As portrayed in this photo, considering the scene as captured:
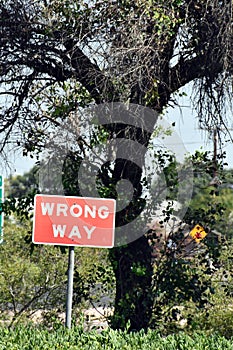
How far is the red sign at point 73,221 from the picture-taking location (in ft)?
19.7

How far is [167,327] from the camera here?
847 cm

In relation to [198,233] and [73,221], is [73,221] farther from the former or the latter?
[198,233]

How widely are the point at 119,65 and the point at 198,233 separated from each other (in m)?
2.29

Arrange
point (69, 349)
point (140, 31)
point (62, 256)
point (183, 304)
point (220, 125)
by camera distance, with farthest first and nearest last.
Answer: point (62, 256) < point (183, 304) < point (220, 125) < point (140, 31) < point (69, 349)

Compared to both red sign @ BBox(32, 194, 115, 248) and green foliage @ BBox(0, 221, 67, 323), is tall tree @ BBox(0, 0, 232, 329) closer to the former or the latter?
red sign @ BBox(32, 194, 115, 248)

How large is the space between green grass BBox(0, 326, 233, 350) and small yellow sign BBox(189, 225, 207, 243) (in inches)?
100

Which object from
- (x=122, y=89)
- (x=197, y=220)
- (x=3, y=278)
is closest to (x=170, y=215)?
(x=197, y=220)

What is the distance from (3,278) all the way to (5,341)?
5593 mm

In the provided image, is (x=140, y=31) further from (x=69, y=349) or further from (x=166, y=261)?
(x=69, y=349)

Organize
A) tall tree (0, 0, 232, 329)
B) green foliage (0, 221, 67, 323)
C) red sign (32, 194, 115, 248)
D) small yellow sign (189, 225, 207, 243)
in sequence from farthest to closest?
green foliage (0, 221, 67, 323) < small yellow sign (189, 225, 207, 243) < tall tree (0, 0, 232, 329) < red sign (32, 194, 115, 248)

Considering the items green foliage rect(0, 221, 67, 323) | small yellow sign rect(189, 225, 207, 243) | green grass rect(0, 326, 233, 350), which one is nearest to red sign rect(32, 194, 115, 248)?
green grass rect(0, 326, 233, 350)

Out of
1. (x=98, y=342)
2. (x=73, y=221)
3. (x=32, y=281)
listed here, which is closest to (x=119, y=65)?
(x=73, y=221)

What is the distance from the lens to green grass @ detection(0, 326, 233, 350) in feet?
17.1

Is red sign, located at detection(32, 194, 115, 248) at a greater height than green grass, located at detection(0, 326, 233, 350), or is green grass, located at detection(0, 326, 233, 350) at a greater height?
red sign, located at detection(32, 194, 115, 248)
